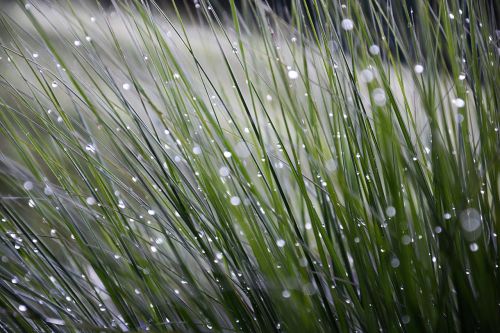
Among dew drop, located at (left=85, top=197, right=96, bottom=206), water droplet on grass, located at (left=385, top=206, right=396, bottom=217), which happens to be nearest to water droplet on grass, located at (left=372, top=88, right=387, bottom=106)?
water droplet on grass, located at (left=385, top=206, right=396, bottom=217)

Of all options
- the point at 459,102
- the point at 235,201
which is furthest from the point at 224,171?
the point at 459,102

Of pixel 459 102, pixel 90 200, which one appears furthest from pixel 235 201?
pixel 459 102

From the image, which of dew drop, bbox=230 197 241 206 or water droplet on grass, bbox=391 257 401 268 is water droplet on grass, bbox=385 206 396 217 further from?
dew drop, bbox=230 197 241 206

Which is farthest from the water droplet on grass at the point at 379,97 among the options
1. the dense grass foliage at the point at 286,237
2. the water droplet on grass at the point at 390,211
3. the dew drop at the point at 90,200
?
the dew drop at the point at 90,200

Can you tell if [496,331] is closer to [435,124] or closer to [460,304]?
[460,304]

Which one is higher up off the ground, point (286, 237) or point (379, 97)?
point (379, 97)

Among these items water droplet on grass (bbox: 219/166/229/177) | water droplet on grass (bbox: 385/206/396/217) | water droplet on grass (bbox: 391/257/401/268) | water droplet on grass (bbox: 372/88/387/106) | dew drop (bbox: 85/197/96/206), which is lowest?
water droplet on grass (bbox: 391/257/401/268)

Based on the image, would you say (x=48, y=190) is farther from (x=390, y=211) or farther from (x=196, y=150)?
(x=390, y=211)

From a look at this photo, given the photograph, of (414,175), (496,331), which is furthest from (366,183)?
(496,331)

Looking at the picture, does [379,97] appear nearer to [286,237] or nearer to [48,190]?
[286,237]

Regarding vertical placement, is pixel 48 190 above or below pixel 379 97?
below

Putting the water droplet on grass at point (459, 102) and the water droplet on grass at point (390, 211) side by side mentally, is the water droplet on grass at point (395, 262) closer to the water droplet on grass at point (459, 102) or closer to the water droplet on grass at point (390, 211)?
the water droplet on grass at point (390, 211)
